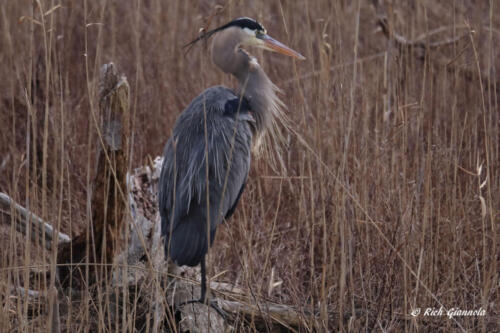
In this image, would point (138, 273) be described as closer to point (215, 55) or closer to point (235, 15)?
point (215, 55)

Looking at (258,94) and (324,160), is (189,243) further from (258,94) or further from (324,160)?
(324,160)

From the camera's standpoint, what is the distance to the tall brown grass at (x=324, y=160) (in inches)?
65.6

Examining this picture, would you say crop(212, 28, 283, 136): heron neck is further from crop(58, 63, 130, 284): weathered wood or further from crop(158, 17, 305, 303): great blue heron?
crop(58, 63, 130, 284): weathered wood

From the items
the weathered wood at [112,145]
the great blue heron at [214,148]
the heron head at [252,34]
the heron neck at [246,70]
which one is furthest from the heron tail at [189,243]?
the heron head at [252,34]

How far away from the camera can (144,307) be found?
2.03 m

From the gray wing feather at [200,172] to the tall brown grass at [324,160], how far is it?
4.8 inches

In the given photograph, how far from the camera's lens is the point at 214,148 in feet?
7.11

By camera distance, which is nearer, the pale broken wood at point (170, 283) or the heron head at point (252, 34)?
the pale broken wood at point (170, 283)

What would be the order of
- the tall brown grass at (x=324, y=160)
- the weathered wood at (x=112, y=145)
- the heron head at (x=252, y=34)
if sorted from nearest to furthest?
1. the tall brown grass at (x=324, y=160)
2. the weathered wood at (x=112, y=145)
3. the heron head at (x=252, y=34)

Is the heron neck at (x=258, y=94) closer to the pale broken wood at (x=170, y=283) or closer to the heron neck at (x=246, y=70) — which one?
the heron neck at (x=246, y=70)

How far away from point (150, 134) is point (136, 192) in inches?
37.7

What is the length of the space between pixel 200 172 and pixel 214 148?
107 mm

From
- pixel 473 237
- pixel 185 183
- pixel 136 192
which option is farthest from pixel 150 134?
pixel 473 237

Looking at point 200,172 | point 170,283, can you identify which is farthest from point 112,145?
point 170,283
